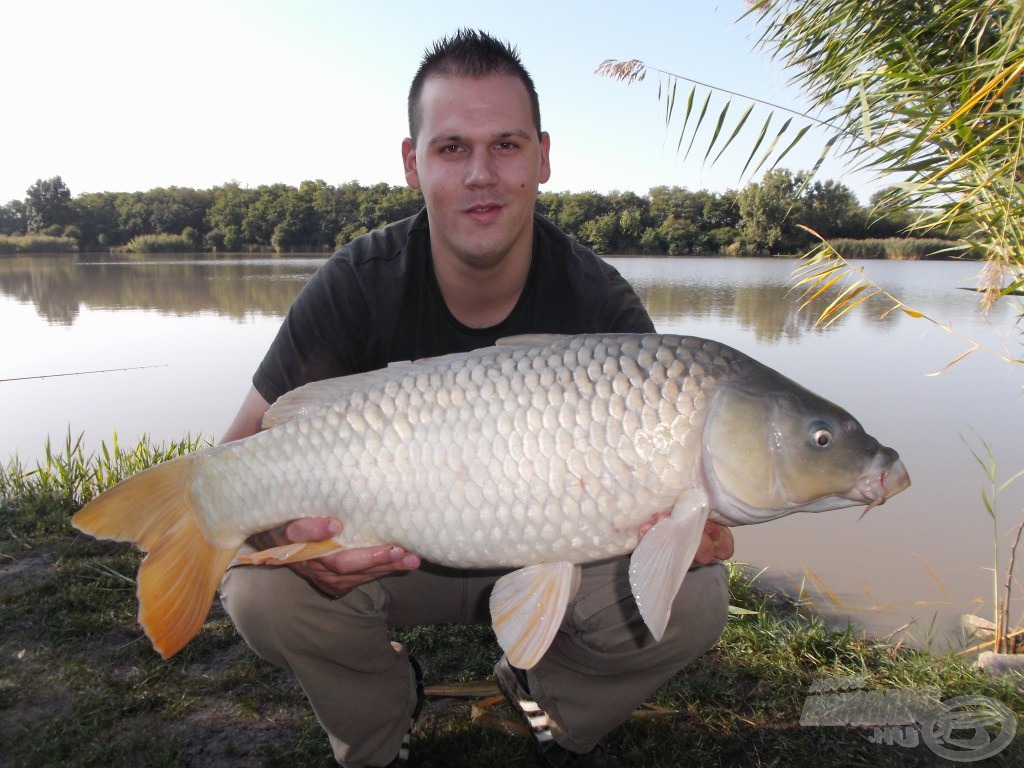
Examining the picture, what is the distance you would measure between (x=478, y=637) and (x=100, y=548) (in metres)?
1.19

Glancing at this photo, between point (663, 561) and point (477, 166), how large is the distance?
2.95 ft

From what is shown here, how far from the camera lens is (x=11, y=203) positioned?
3528cm

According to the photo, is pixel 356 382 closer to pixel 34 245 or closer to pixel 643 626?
pixel 643 626

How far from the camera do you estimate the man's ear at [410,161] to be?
1691 mm

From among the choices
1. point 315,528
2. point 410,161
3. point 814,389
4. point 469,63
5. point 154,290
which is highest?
point 469,63

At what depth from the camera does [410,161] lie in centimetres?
172

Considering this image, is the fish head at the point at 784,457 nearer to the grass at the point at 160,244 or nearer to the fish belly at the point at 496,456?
the fish belly at the point at 496,456

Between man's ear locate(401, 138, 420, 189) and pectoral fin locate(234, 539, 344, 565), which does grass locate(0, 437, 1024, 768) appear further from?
man's ear locate(401, 138, 420, 189)

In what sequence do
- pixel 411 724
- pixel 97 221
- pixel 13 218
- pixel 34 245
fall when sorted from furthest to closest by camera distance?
pixel 13 218 → pixel 97 221 → pixel 34 245 → pixel 411 724

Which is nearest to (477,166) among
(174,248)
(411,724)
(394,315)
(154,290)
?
(394,315)

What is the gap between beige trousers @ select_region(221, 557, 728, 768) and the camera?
133 cm

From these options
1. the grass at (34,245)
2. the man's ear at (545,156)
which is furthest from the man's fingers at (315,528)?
the grass at (34,245)

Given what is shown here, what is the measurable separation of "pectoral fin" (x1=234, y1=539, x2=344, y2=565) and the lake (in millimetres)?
1742

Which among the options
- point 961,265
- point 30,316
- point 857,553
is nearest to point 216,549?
point 857,553
